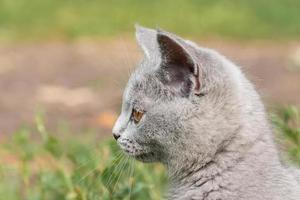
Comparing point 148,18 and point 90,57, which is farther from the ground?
point 148,18

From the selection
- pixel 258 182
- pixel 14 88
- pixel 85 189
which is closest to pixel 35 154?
pixel 85 189

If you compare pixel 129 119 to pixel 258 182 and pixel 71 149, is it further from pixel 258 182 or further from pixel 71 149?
pixel 71 149

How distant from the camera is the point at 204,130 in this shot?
14.1 ft

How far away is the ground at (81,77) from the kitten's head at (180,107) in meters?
3.97

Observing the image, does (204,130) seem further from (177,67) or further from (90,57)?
(90,57)

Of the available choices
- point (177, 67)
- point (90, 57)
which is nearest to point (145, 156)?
point (177, 67)

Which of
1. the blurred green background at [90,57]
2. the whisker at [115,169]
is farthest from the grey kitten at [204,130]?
the blurred green background at [90,57]

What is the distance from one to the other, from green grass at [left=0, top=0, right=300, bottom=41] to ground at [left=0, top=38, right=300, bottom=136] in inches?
10.3

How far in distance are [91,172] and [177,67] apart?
1129 mm

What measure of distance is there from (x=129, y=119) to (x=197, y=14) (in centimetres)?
830

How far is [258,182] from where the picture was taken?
429cm

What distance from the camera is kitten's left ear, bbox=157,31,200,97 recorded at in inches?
160

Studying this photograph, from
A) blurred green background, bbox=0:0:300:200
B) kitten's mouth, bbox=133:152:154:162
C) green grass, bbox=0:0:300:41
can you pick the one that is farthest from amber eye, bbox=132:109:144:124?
green grass, bbox=0:0:300:41

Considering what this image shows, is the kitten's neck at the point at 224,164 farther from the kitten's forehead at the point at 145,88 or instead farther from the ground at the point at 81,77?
the ground at the point at 81,77
